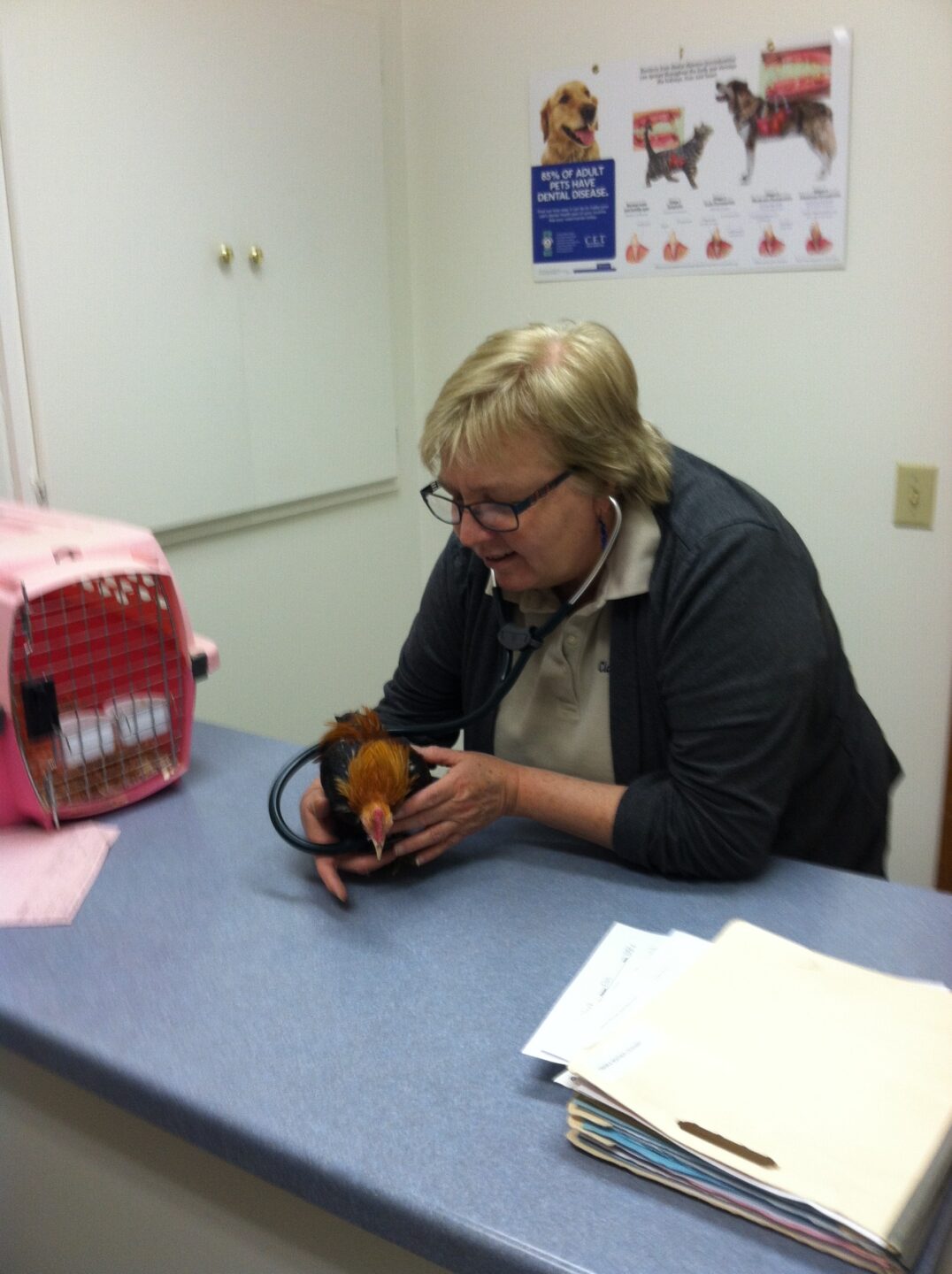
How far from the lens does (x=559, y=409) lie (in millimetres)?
1205

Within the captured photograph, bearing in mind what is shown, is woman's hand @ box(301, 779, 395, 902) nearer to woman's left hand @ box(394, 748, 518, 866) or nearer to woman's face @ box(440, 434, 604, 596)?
woman's left hand @ box(394, 748, 518, 866)

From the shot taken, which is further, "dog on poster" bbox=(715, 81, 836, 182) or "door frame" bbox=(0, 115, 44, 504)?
"dog on poster" bbox=(715, 81, 836, 182)

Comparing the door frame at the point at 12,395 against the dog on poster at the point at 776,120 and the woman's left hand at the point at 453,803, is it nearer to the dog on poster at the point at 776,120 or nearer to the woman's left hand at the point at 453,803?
the woman's left hand at the point at 453,803

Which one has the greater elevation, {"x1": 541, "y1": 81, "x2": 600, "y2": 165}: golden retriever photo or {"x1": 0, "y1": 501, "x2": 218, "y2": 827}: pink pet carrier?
{"x1": 541, "y1": 81, "x2": 600, "y2": 165}: golden retriever photo

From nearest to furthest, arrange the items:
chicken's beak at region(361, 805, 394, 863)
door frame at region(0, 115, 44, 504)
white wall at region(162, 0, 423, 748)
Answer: chicken's beak at region(361, 805, 394, 863) < door frame at region(0, 115, 44, 504) < white wall at region(162, 0, 423, 748)

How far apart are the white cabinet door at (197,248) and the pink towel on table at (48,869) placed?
0.77 m

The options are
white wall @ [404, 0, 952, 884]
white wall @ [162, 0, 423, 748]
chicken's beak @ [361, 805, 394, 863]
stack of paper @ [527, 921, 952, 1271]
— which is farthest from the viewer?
white wall @ [162, 0, 423, 748]

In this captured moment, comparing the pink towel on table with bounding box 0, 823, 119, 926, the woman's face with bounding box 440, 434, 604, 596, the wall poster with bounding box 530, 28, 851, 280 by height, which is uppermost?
the wall poster with bounding box 530, 28, 851, 280

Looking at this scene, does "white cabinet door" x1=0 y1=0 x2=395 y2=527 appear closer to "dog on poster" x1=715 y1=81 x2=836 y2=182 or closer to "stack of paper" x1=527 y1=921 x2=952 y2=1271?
"dog on poster" x1=715 y1=81 x2=836 y2=182

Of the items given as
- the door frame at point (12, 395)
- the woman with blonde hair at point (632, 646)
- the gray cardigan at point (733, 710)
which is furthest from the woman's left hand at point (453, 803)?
the door frame at point (12, 395)

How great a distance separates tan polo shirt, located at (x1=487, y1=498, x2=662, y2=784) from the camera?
4.16ft

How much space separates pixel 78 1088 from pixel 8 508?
870mm

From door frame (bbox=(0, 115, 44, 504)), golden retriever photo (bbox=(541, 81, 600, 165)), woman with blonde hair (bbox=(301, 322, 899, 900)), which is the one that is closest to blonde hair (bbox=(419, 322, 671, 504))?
woman with blonde hair (bbox=(301, 322, 899, 900))

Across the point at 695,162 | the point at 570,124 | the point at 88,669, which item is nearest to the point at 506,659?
the point at 88,669
